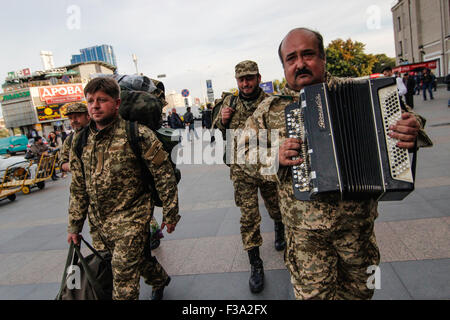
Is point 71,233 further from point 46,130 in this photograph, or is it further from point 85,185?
point 46,130

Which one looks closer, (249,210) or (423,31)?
(249,210)

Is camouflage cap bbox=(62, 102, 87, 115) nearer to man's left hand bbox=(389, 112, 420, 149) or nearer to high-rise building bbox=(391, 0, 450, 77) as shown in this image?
man's left hand bbox=(389, 112, 420, 149)

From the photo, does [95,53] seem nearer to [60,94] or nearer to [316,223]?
[60,94]

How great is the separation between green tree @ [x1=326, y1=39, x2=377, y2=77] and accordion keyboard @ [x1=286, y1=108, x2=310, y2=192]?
148 ft

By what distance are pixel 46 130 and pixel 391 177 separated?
195ft

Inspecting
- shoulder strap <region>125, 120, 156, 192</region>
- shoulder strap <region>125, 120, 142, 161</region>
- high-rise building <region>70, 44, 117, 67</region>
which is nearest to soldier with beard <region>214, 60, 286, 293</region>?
shoulder strap <region>125, 120, 156, 192</region>

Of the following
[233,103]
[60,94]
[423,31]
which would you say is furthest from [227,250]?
[60,94]

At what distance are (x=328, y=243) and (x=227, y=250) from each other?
1989 millimetres

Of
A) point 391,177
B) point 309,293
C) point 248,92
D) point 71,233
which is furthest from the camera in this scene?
point 248,92

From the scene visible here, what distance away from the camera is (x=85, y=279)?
2135mm

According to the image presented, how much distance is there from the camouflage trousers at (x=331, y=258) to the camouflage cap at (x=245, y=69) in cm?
184

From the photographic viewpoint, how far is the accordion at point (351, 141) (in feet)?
5.37
